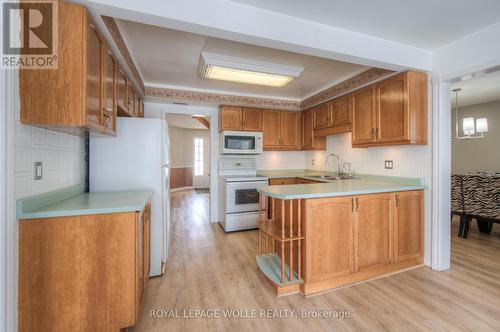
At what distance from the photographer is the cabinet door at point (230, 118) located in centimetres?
391

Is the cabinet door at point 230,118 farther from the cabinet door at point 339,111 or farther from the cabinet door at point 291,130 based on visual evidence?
the cabinet door at point 339,111

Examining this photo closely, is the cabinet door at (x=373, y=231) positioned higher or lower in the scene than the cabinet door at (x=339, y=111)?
lower

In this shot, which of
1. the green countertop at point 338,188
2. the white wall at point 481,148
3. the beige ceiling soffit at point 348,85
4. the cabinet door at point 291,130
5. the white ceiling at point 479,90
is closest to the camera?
the green countertop at point 338,188

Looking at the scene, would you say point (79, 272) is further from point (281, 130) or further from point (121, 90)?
point (281, 130)

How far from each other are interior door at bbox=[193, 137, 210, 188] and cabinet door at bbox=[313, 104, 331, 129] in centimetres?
571

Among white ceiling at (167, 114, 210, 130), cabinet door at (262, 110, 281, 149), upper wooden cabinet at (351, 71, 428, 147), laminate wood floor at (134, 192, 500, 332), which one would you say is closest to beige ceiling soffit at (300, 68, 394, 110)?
upper wooden cabinet at (351, 71, 428, 147)

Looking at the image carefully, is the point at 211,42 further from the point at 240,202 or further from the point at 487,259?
the point at 487,259

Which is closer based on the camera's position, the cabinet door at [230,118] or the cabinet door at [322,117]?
the cabinet door at [322,117]

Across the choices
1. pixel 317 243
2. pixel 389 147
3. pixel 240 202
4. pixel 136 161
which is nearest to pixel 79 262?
pixel 136 161

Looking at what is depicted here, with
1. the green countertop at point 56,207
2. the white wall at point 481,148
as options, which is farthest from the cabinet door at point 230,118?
the white wall at point 481,148

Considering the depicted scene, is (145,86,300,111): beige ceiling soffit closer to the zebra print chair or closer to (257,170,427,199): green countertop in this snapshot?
(257,170,427,199): green countertop

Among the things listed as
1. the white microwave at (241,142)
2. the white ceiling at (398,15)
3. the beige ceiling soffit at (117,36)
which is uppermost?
the white ceiling at (398,15)

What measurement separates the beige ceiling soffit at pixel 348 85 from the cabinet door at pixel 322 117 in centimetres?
10

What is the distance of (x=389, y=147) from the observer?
2.91 m
